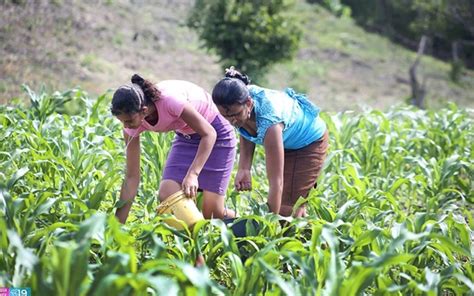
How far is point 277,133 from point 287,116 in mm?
166

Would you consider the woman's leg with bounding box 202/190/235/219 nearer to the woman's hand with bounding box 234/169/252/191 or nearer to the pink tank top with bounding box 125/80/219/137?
the woman's hand with bounding box 234/169/252/191

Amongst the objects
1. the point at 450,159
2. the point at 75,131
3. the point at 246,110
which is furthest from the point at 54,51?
the point at 246,110

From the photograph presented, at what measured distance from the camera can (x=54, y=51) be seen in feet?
30.9

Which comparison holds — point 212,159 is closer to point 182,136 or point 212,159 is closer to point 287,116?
point 182,136

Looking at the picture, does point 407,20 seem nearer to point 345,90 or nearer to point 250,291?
point 345,90

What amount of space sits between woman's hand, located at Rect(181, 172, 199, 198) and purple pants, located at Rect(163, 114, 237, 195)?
9.3 inches

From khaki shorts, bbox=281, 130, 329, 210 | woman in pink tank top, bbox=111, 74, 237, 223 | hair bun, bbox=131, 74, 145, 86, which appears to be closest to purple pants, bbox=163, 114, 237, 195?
woman in pink tank top, bbox=111, 74, 237, 223

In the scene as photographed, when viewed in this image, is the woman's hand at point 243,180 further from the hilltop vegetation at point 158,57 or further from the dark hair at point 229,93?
the hilltop vegetation at point 158,57

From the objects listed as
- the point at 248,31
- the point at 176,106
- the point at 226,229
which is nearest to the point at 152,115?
the point at 176,106

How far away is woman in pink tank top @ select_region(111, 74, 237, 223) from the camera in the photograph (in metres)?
2.88

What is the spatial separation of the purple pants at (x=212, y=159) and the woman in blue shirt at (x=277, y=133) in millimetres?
91

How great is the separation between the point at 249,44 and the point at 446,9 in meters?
4.74

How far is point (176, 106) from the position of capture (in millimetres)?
2980

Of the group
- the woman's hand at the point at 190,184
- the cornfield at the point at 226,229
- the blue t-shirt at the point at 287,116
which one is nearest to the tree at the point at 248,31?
the cornfield at the point at 226,229
